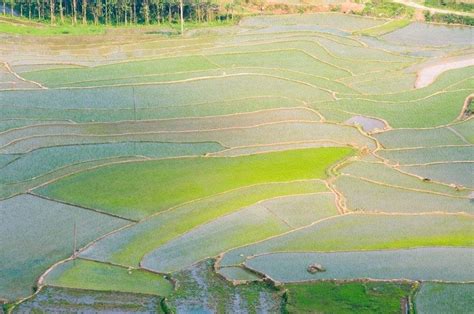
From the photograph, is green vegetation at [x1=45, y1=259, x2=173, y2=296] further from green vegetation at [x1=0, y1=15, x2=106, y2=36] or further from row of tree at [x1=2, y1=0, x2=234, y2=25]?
row of tree at [x1=2, y1=0, x2=234, y2=25]

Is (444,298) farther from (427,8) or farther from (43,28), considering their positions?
(427,8)

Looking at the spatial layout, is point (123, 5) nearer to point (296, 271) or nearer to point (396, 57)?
point (396, 57)

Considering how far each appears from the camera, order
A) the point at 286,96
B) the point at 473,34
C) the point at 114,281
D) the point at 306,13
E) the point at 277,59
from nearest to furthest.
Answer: the point at 114,281 → the point at 286,96 → the point at 277,59 → the point at 473,34 → the point at 306,13

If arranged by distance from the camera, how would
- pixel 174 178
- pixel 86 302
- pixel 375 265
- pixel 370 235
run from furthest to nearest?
pixel 174 178, pixel 370 235, pixel 375 265, pixel 86 302

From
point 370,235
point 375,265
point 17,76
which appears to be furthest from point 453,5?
point 375,265

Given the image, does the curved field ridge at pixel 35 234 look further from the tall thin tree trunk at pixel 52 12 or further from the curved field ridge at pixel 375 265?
the tall thin tree trunk at pixel 52 12

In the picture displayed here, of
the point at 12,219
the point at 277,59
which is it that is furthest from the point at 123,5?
the point at 12,219
